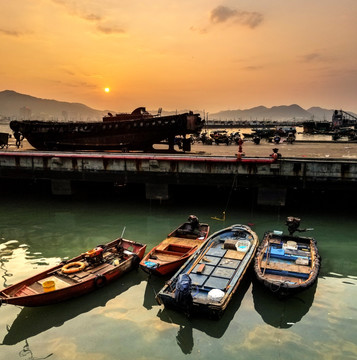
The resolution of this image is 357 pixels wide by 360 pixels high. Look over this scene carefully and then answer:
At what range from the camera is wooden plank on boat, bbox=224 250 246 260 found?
1214cm

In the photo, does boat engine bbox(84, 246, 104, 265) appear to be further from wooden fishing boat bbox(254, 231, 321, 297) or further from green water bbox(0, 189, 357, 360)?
wooden fishing boat bbox(254, 231, 321, 297)

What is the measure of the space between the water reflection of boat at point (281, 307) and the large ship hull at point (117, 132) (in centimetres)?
1950

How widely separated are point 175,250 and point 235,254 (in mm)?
2667

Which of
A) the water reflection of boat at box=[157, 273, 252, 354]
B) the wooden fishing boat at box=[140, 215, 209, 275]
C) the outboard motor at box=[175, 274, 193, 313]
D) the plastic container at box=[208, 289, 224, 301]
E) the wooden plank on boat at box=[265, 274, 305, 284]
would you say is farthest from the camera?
the wooden fishing boat at box=[140, 215, 209, 275]

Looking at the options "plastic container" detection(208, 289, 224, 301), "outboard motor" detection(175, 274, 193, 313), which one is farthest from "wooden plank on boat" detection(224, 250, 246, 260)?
"outboard motor" detection(175, 274, 193, 313)

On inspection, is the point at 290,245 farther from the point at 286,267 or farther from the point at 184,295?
the point at 184,295

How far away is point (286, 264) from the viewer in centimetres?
1169

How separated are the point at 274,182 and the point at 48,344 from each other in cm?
1593

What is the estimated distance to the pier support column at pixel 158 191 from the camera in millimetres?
21609

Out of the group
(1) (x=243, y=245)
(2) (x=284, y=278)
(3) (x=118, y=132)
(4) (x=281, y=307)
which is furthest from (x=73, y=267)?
(3) (x=118, y=132)

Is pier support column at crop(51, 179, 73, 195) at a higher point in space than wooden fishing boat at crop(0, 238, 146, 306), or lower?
higher

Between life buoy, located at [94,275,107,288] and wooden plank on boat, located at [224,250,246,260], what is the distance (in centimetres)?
491

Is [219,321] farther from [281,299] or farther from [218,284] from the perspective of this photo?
[281,299]

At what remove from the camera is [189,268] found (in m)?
11.3
